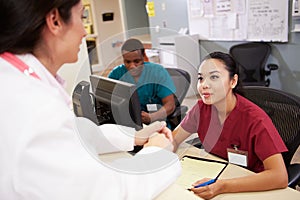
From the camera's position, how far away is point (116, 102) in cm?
109

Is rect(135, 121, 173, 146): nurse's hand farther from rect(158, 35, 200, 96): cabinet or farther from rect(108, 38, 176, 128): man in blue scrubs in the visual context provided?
rect(158, 35, 200, 96): cabinet

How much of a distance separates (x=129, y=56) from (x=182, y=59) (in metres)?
0.29

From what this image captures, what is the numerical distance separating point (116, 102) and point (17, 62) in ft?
1.74

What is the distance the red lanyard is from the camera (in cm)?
58

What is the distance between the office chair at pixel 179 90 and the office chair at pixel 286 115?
313 mm

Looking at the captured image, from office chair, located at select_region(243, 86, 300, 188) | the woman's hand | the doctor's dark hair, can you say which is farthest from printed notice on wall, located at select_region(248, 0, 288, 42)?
the woman's hand

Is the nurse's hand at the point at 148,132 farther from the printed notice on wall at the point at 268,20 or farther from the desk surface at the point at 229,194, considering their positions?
the printed notice on wall at the point at 268,20

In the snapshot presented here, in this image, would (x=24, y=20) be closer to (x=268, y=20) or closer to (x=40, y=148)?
(x=40, y=148)

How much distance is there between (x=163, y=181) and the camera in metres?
0.75

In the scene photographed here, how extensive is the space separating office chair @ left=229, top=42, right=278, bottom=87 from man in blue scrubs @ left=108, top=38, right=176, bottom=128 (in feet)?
6.73

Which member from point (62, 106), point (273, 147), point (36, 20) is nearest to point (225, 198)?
point (273, 147)

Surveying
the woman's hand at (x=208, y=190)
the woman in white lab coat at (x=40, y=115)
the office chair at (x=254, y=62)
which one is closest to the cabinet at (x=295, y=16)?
the office chair at (x=254, y=62)

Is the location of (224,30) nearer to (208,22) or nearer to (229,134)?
(208,22)

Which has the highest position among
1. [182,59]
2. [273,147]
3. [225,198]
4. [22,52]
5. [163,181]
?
[22,52]
